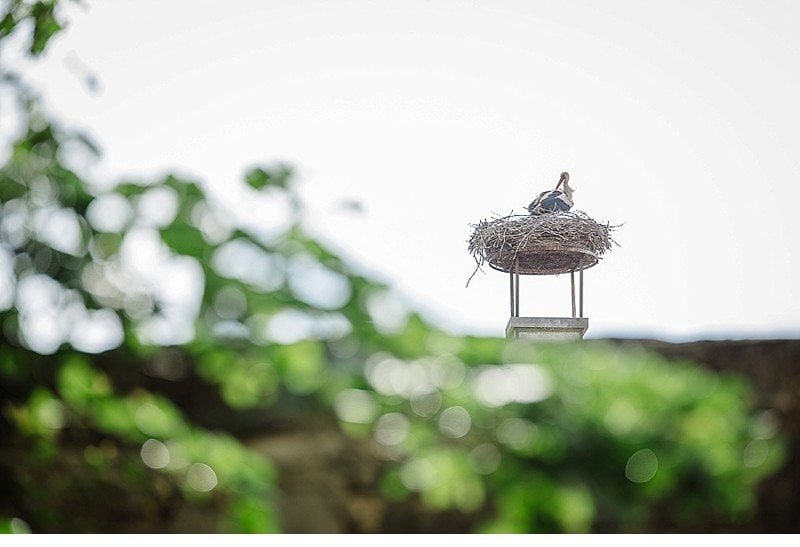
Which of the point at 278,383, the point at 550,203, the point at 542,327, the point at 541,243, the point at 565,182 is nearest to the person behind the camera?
the point at 278,383

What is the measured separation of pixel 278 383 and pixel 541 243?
3722 millimetres

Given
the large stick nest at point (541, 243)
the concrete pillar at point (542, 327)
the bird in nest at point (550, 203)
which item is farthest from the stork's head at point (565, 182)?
the concrete pillar at point (542, 327)

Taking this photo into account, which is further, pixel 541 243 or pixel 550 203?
pixel 550 203

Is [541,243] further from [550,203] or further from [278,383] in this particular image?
[278,383]

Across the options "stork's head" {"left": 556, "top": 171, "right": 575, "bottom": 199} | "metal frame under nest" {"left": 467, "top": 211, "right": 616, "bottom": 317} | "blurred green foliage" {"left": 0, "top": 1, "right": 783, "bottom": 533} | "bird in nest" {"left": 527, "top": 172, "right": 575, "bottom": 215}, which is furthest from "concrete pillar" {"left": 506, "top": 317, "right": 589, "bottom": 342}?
"blurred green foliage" {"left": 0, "top": 1, "right": 783, "bottom": 533}

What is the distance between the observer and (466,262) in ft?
14.8

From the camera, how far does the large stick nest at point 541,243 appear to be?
3.97 metres

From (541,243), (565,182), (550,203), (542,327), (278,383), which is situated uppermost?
(565,182)

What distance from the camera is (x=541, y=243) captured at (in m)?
3.96

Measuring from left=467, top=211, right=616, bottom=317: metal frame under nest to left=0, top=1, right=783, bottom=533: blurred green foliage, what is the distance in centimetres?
337

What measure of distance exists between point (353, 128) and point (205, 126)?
4.24 feet

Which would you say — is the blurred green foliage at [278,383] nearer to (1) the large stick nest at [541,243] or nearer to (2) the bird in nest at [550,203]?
(1) the large stick nest at [541,243]

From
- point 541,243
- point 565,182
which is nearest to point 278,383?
point 541,243

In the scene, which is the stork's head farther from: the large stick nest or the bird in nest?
the large stick nest
